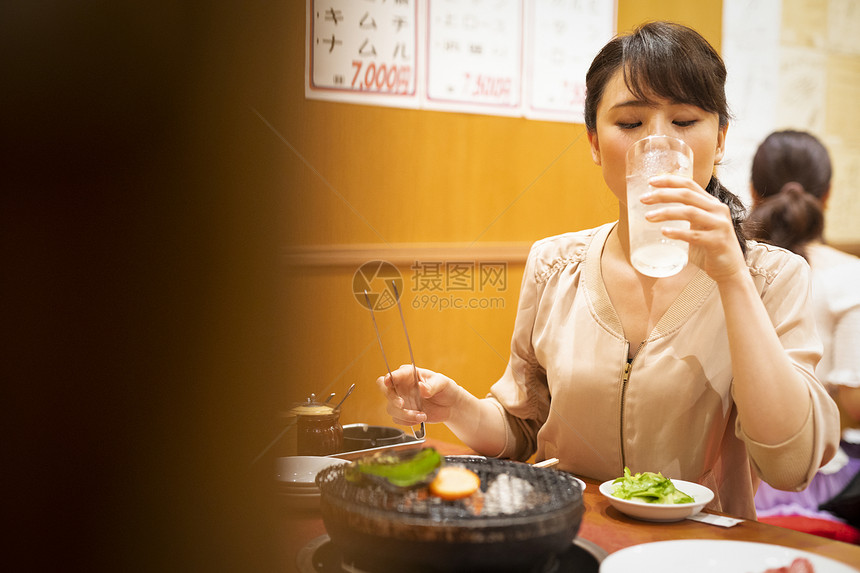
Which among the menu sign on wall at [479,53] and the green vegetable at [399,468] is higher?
the menu sign on wall at [479,53]

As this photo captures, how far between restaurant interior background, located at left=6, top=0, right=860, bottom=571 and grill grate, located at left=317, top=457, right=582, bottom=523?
354 mm

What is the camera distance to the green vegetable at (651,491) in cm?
102

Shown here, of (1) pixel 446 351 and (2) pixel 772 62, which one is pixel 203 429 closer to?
(1) pixel 446 351

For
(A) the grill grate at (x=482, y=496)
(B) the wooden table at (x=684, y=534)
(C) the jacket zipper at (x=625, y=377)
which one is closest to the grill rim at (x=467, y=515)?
(A) the grill grate at (x=482, y=496)

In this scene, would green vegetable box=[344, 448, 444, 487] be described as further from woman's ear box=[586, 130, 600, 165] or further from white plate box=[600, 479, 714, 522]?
woman's ear box=[586, 130, 600, 165]

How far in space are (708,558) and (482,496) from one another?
11.1 inches

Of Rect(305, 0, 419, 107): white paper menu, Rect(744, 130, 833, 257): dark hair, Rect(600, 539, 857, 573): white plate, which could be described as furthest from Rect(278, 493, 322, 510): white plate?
Rect(744, 130, 833, 257): dark hair

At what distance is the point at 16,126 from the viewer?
0.23 meters

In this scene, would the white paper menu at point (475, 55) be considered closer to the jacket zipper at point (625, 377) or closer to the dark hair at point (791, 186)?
the jacket zipper at point (625, 377)

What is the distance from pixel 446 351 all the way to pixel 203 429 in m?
0.97

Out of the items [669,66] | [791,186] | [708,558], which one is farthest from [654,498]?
[791,186]

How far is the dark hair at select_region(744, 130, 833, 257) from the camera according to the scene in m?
2.46

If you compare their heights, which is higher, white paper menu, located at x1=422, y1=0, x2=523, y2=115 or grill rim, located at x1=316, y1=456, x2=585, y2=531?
white paper menu, located at x1=422, y1=0, x2=523, y2=115

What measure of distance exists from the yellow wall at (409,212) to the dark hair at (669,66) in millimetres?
308
